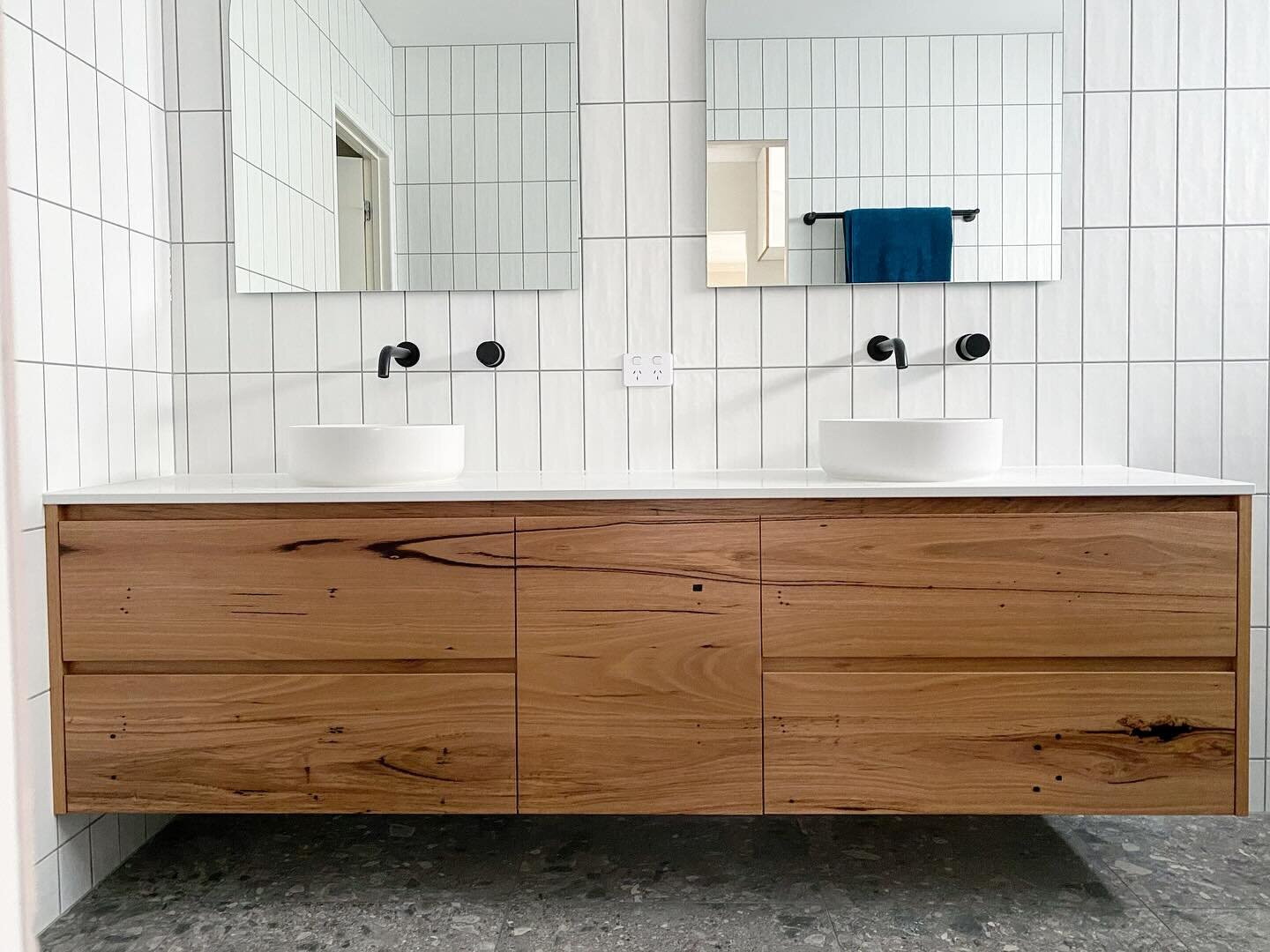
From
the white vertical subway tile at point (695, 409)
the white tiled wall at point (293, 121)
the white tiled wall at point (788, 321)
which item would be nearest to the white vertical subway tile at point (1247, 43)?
the white tiled wall at point (788, 321)

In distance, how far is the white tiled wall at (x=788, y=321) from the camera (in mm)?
2225

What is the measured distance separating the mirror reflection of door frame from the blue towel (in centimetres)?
104

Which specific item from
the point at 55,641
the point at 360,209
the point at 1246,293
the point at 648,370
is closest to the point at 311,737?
the point at 55,641

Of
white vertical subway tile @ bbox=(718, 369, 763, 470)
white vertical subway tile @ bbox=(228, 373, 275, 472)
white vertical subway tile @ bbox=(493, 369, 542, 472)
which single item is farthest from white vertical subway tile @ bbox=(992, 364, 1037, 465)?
white vertical subway tile @ bbox=(228, 373, 275, 472)

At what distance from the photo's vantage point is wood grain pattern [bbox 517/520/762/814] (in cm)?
174

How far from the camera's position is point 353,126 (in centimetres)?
225

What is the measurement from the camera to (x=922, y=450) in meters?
1.80

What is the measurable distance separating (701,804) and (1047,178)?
156 cm

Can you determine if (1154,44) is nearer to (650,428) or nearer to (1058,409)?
(1058,409)

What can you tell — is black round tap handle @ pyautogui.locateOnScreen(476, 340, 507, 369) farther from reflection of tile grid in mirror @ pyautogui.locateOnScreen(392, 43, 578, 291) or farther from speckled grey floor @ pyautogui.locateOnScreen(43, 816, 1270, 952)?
speckled grey floor @ pyautogui.locateOnScreen(43, 816, 1270, 952)

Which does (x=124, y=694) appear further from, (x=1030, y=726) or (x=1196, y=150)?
(x=1196, y=150)

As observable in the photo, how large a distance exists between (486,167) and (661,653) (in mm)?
1195

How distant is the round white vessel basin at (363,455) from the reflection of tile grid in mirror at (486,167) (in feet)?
1.77

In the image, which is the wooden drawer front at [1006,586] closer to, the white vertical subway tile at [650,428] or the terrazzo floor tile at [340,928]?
the white vertical subway tile at [650,428]
